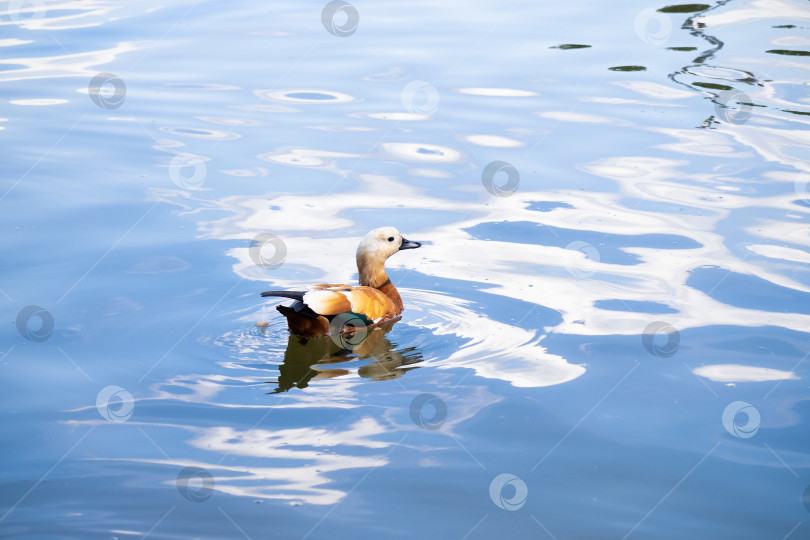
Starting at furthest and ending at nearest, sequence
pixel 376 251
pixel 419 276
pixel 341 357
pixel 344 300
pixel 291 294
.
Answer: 1. pixel 419 276
2. pixel 376 251
3. pixel 344 300
4. pixel 341 357
5. pixel 291 294

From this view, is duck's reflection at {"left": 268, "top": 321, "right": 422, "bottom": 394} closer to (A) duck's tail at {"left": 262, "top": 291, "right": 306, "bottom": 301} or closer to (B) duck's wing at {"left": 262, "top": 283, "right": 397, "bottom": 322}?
(B) duck's wing at {"left": 262, "top": 283, "right": 397, "bottom": 322}

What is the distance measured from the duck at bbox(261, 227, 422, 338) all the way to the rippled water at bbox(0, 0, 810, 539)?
0.18 meters

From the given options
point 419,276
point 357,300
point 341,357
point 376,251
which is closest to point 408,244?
point 376,251

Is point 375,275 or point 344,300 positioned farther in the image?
point 375,275

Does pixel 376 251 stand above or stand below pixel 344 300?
above

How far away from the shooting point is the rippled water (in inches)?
227

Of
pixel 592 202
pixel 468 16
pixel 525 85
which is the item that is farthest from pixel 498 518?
pixel 468 16

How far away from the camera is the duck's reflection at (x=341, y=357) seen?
7.23 metres

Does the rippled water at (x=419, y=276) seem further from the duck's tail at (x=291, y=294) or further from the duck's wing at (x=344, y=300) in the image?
the duck's tail at (x=291, y=294)

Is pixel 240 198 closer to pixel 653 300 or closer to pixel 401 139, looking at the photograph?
pixel 401 139

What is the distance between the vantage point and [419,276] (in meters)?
9.14

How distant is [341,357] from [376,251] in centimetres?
124

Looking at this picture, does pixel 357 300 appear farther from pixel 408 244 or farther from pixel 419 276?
pixel 419 276

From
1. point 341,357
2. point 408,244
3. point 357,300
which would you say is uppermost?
point 408,244
